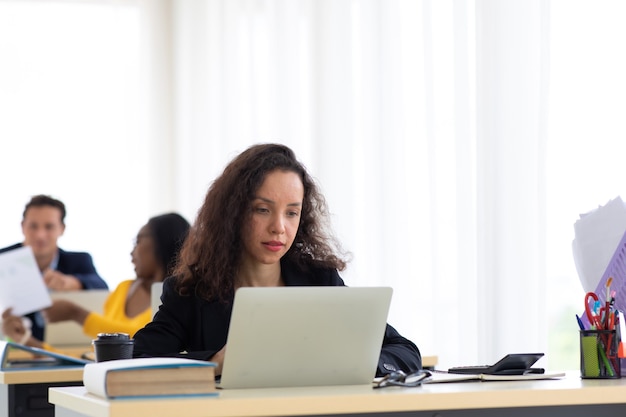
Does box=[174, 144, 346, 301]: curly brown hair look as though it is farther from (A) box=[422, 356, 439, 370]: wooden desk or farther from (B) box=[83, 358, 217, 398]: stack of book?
(A) box=[422, 356, 439, 370]: wooden desk

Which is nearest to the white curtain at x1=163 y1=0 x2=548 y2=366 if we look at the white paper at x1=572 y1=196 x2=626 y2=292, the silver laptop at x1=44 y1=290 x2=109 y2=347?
the white paper at x1=572 y1=196 x2=626 y2=292

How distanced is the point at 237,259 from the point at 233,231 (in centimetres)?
9

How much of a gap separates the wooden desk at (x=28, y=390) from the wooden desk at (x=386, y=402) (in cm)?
107

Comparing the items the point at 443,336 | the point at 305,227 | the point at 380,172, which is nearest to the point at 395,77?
the point at 380,172

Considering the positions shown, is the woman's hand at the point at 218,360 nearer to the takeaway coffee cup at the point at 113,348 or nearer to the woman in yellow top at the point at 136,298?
the takeaway coffee cup at the point at 113,348

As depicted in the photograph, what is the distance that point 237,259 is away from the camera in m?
2.72

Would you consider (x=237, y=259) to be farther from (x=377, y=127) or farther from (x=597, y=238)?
(x=377, y=127)

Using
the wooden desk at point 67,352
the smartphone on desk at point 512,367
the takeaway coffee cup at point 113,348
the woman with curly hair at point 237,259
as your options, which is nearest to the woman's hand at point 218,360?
the woman with curly hair at point 237,259

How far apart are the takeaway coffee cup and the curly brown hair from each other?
194mm

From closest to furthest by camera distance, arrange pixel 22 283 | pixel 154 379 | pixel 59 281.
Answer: pixel 154 379 → pixel 22 283 → pixel 59 281

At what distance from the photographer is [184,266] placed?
8.91 ft

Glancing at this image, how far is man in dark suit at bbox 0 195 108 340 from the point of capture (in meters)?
5.52

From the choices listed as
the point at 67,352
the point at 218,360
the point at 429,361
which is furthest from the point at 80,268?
the point at 218,360

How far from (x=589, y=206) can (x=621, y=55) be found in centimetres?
47
